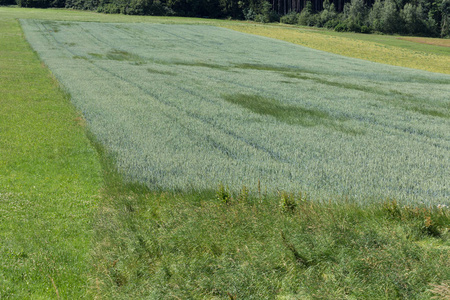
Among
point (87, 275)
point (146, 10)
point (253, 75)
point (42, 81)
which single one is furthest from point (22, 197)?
point (146, 10)

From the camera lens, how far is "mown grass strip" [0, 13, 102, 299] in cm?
543

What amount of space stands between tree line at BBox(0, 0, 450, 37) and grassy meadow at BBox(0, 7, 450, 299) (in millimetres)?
69135

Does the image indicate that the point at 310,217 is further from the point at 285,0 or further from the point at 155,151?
the point at 285,0

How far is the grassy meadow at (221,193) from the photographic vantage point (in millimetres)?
5203

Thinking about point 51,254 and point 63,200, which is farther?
point 63,200

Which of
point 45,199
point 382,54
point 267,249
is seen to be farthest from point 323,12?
point 267,249

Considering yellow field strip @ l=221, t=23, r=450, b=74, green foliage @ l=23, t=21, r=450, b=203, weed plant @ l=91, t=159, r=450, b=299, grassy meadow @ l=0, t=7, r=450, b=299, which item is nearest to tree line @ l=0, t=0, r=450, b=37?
yellow field strip @ l=221, t=23, r=450, b=74

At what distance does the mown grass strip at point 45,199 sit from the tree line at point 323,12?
73.2 meters

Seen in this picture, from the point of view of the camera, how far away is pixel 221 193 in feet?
23.9

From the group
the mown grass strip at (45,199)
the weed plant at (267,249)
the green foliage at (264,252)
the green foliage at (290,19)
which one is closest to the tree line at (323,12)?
the green foliage at (290,19)

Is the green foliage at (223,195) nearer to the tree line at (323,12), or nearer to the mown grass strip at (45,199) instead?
the mown grass strip at (45,199)

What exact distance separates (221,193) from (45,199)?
3329mm

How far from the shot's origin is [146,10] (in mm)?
87812

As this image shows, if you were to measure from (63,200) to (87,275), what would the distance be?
8.70ft
